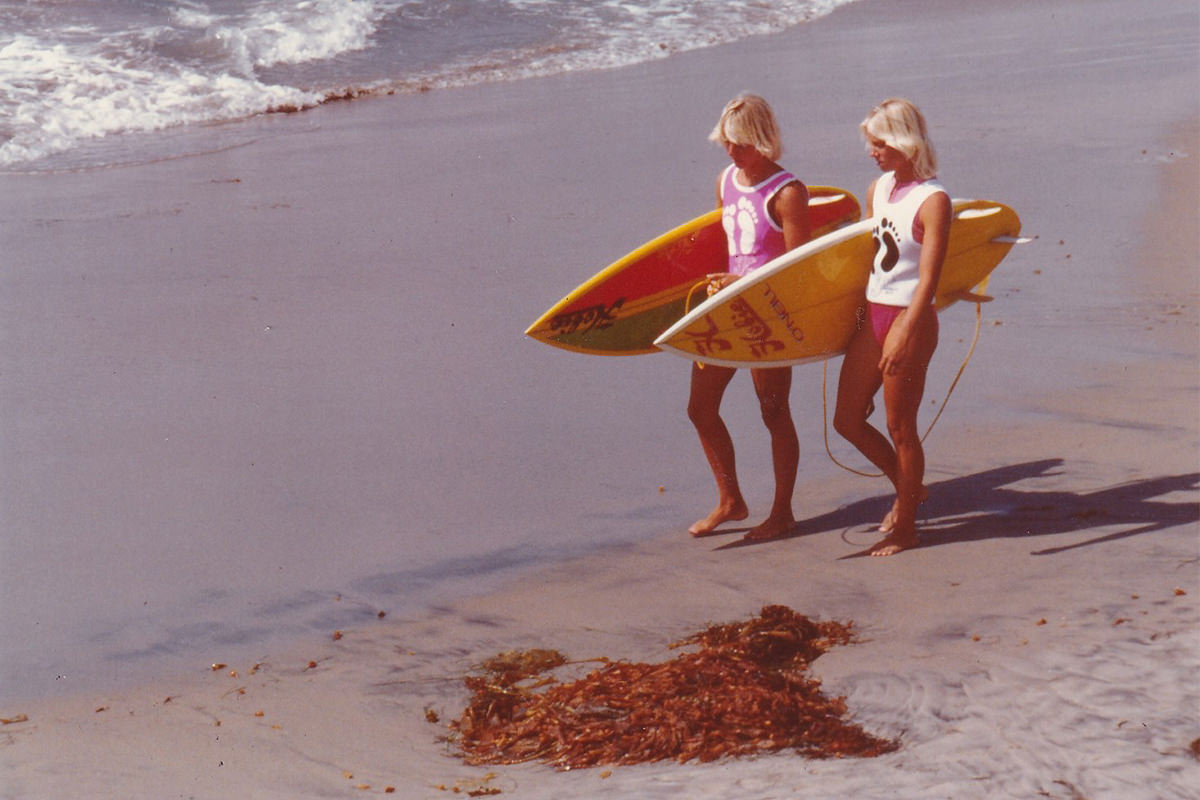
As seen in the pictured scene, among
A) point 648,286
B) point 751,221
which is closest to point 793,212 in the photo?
point 751,221

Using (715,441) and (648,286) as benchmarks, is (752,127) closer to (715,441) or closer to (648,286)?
(648,286)

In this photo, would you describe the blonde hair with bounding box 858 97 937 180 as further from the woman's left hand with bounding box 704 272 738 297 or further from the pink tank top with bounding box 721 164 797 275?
the woman's left hand with bounding box 704 272 738 297

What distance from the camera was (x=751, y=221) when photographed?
4816mm

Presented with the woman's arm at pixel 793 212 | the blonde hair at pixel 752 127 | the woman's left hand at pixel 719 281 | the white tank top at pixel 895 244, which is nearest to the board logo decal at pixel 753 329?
the woman's left hand at pixel 719 281

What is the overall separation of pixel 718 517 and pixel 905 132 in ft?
5.02

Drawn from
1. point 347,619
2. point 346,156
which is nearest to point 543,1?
point 346,156

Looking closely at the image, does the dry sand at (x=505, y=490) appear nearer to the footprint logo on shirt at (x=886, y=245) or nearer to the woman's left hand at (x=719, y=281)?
the woman's left hand at (x=719, y=281)

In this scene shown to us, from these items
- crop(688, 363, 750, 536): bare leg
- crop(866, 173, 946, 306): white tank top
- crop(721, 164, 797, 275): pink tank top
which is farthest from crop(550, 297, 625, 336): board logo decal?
crop(866, 173, 946, 306): white tank top

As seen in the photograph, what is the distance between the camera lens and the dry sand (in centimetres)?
364

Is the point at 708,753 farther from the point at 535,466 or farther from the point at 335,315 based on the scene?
the point at 335,315

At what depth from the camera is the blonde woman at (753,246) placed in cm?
461

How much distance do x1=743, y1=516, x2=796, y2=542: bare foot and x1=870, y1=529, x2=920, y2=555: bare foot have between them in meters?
0.34

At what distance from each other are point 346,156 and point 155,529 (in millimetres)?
6497

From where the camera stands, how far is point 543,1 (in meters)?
20.8
